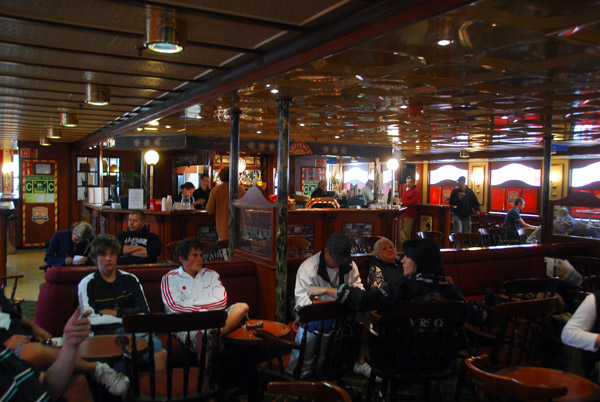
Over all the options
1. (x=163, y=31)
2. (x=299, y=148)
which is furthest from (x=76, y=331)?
(x=299, y=148)

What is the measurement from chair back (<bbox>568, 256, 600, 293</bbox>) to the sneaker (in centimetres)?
493

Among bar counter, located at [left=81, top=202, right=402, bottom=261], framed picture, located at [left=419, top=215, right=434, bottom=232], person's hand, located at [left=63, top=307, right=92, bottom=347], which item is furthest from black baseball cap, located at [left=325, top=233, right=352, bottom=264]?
framed picture, located at [left=419, top=215, right=434, bottom=232]

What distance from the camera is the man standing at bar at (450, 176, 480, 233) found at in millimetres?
11914

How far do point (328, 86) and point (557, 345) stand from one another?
3387mm

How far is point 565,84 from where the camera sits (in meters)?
5.43

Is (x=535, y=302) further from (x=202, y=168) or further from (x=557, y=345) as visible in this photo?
(x=202, y=168)

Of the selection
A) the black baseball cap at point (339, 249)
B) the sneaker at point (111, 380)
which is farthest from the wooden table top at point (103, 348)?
the black baseball cap at point (339, 249)

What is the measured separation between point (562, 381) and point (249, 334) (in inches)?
79.4

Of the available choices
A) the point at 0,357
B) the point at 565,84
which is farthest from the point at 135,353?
the point at 565,84

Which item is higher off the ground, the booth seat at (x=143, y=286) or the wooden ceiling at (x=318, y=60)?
the wooden ceiling at (x=318, y=60)

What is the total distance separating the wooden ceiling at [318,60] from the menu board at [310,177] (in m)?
7.66

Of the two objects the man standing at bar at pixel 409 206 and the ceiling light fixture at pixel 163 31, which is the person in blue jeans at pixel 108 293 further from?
the man standing at bar at pixel 409 206

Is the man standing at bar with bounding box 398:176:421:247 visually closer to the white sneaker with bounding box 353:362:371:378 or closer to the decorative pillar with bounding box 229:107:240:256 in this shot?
the decorative pillar with bounding box 229:107:240:256

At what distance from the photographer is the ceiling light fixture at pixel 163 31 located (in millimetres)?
3301
